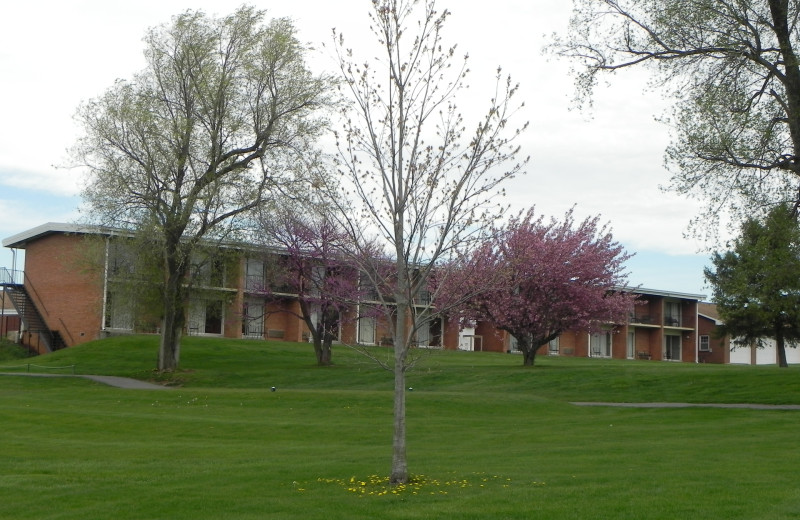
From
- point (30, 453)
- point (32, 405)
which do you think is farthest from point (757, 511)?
point (32, 405)

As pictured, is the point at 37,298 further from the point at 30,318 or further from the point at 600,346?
the point at 600,346

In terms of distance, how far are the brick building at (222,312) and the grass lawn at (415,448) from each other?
252 cm

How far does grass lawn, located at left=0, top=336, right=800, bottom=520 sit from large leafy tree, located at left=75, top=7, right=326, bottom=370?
21.6 ft

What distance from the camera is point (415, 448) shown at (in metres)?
19.0

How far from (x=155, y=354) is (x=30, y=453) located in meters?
31.6

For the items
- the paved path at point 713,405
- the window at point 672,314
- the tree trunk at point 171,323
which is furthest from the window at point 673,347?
the paved path at point 713,405

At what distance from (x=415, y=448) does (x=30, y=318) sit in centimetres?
4322

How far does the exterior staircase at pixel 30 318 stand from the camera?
55.6 metres

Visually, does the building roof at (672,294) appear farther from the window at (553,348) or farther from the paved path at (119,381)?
the paved path at (119,381)

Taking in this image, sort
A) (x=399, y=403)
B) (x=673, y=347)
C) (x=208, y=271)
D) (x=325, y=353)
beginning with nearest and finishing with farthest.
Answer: (x=399, y=403)
(x=208, y=271)
(x=325, y=353)
(x=673, y=347)

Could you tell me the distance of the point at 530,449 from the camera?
17.9m

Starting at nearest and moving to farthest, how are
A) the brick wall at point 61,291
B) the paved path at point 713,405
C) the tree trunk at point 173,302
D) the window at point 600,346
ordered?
the paved path at point 713,405
the tree trunk at point 173,302
the brick wall at point 61,291
the window at point 600,346

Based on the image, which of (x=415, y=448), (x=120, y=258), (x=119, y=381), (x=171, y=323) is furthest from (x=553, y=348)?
(x=415, y=448)

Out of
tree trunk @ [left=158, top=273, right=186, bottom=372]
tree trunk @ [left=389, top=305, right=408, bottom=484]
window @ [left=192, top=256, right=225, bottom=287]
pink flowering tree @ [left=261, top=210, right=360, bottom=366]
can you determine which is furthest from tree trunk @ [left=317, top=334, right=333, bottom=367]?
tree trunk @ [left=389, top=305, right=408, bottom=484]
